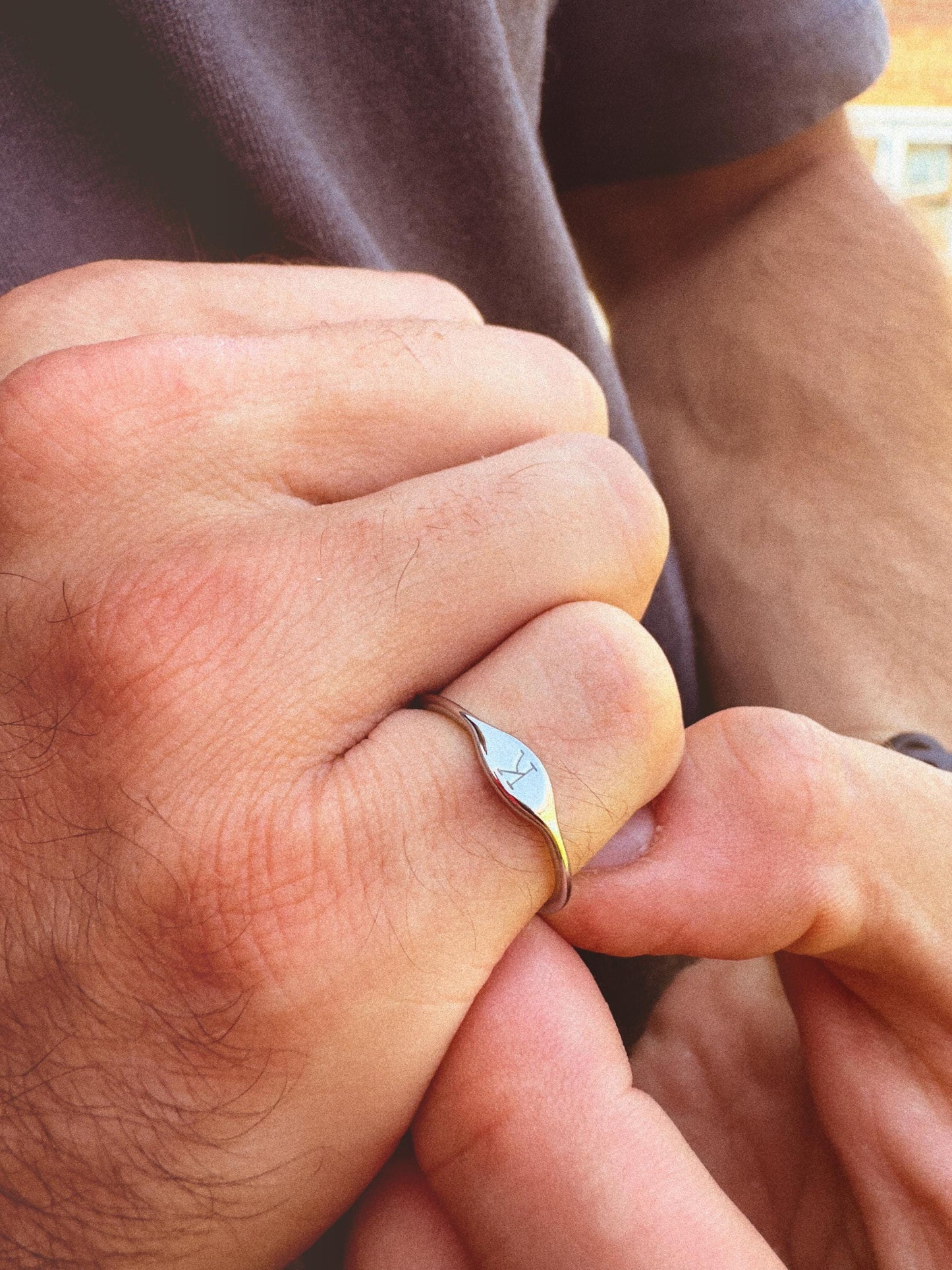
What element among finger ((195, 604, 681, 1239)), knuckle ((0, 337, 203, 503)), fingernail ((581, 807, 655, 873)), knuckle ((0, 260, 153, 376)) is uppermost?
knuckle ((0, 260, 153, 376))

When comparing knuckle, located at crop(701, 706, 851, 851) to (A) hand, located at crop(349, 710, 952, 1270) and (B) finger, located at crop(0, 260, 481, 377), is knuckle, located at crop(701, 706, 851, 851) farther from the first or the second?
(B) finger, located at crop(0, 260, 481, 377)

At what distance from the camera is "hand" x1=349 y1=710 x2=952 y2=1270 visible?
1.60 feet

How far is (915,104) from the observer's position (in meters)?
6.64

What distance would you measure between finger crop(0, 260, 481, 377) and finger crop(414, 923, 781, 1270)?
43cm

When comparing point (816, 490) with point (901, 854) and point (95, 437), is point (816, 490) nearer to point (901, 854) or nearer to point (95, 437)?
point (901, 854)

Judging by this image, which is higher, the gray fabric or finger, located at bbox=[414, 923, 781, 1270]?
the gray fabric

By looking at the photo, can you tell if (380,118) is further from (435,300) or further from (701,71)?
(701,71)

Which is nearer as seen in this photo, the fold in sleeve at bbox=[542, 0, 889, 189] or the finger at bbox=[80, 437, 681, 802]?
the finger at bbox=[80, 437, 681, 802]

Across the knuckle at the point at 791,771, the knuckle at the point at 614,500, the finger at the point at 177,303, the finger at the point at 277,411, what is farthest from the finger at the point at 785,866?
the finger at the point at 177,303

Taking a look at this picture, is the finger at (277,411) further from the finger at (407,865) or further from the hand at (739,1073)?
the hand at (739,1073)

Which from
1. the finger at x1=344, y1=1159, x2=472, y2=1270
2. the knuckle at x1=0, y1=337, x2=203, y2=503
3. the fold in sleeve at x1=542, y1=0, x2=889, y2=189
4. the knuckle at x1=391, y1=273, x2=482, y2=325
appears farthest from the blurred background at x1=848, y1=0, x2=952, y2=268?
the finger at x1=344, y1=1159, x2=472, y2=1270

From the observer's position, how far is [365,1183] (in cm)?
53

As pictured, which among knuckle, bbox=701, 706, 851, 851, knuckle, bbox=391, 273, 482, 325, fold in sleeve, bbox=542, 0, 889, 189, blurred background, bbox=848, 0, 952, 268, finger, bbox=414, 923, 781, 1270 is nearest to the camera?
finger, bbox=414, 923, 781, 1270

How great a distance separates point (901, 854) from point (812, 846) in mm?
74
